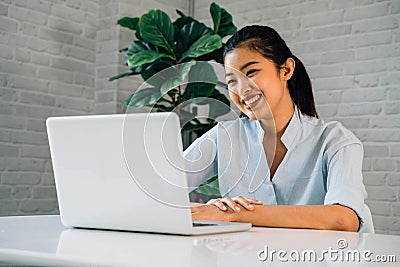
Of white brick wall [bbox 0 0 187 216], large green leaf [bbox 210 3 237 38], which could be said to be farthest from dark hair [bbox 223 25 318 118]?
white brick wall [bbox 0 0 187 216]

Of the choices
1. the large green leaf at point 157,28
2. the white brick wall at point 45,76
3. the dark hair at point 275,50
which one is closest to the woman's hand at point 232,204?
the dark hair at point 275,50

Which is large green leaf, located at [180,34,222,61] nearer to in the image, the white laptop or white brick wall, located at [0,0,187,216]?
white brick wall, located at [0,0,187,216]

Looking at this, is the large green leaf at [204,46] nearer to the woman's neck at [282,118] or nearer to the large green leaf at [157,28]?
the large green leaf at [157,28]

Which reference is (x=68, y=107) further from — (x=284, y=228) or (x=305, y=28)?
(x=284, y=228)

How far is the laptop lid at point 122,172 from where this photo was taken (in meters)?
1.01

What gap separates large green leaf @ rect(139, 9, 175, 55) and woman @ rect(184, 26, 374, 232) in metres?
1.39

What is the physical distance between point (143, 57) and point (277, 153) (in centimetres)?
147

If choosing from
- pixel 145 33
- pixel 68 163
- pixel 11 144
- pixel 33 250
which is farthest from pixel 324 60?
pixel 33 250

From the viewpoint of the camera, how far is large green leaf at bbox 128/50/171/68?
10.3 ft

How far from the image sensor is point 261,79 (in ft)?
5.84

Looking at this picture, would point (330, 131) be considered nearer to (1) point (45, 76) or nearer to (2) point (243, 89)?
(2) point (243, 89)

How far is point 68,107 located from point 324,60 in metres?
1.63

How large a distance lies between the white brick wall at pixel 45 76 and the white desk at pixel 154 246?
223 cm

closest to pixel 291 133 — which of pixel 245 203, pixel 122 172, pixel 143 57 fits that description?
pixel 245 203
